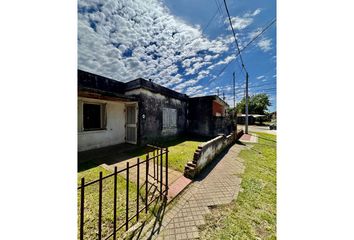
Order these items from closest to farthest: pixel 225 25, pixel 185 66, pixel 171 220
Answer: pixel 171 220 → pixel 225 25 → pixel 185 66

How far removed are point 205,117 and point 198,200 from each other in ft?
28.6

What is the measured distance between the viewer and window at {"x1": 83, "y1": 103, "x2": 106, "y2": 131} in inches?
249

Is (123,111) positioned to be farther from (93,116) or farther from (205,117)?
(205,117)

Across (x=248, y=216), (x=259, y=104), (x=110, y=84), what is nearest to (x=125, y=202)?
(x=248, y=216)

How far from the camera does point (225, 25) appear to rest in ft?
19.8

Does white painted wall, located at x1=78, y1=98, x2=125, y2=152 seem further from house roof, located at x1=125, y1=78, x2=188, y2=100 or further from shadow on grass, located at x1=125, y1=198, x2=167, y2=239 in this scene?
shadow on grass, located at x1=125, y1=198, x2=167, y2=239

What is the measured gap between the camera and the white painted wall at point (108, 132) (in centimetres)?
611

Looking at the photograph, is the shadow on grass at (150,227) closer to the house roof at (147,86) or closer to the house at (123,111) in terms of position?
the house at (123,111)

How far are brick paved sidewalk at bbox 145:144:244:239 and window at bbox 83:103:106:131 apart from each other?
17.1ft

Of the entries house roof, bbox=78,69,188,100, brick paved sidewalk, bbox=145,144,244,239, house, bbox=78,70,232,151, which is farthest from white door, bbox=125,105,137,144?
brick paved sidewalk, bbox=145,144,244,239
